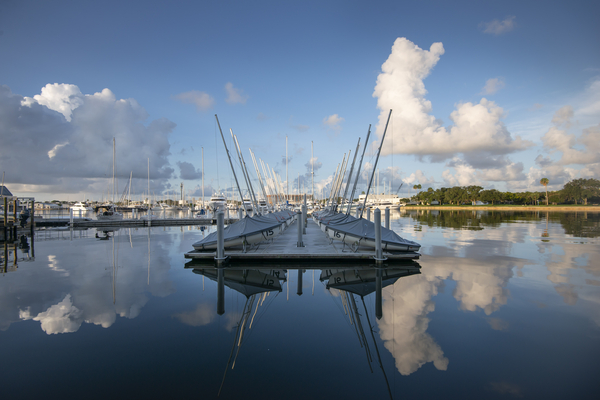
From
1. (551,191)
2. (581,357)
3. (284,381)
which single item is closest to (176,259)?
(284,381)

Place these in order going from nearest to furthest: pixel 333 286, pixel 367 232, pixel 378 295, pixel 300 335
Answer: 1. pixel 300 335
2. pixel 378 295
3. pixel 333 286
4. pixel 367 232

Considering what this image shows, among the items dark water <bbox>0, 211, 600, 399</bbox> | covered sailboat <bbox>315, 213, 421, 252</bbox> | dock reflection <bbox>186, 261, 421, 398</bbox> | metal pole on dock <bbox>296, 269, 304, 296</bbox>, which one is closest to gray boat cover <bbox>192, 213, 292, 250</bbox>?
dock reflection <bbox>186, 261, 421, 398</bbox>

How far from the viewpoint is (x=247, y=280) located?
452 inches

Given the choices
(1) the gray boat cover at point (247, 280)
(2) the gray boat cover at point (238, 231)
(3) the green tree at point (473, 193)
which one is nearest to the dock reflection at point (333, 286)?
(1) the gray boat cover at point (247, 280)

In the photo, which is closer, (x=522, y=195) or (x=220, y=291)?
(x=220, y=291)

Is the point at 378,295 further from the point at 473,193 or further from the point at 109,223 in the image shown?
the point at 473,193

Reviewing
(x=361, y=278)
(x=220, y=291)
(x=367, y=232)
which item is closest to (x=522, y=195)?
(x=367, y=232)

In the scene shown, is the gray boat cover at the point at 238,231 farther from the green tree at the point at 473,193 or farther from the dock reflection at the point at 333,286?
the green tree at the point at 473,193

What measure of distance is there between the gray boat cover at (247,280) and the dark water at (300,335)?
0.08 meters

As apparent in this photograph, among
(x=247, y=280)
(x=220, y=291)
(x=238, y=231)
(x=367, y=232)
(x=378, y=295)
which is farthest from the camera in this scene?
(x=238, y=231)

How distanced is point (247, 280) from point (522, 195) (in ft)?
522

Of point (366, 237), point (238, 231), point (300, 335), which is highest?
point (238, 231)

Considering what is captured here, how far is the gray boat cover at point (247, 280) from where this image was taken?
34.0 ft

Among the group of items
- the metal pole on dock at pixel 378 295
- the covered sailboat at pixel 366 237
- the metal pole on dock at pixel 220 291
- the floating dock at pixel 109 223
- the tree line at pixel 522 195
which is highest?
the tree line at pixel 522 195
